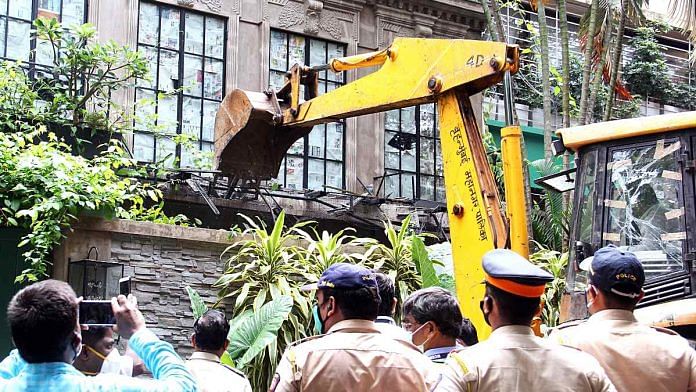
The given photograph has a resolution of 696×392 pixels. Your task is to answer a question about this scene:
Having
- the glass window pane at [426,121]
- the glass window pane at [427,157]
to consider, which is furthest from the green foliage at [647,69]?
the glass window pane at [427,157]

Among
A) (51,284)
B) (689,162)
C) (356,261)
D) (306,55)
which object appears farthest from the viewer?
(306,55)

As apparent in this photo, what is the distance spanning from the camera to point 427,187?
1975cm

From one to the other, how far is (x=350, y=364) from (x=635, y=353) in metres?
→ 1.22

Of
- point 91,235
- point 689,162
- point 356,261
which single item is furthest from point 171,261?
point 689,162

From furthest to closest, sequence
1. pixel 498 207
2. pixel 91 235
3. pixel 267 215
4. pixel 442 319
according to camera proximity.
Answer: pixel 267 215, pixel 91 235, pixel 498 207, pixel 442 319

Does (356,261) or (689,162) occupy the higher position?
(689,162)

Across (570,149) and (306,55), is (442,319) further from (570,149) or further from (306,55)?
(306,55)

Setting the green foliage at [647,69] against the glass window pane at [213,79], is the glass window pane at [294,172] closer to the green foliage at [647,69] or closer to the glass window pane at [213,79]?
the glass window pane at [213,79]

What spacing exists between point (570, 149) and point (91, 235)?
5981 millimetres

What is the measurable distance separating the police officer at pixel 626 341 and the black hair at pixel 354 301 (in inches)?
36.3

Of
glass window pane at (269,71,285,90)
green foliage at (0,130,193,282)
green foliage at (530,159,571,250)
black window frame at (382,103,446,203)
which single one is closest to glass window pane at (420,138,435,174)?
black window frame at (382,103,446,203)

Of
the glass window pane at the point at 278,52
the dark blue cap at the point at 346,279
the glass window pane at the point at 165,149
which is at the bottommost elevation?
the dark blue cap at the point at 346,279

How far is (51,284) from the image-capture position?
3.31 metres

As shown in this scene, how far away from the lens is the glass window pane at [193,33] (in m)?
17.6
